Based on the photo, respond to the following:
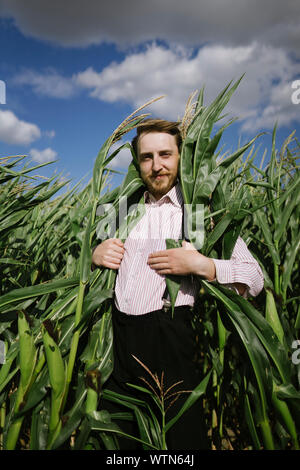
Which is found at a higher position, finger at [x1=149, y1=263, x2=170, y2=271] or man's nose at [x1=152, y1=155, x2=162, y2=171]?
man's nose at [x1=152, y1=155, x2=162, y2=171]

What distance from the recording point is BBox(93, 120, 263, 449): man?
1.25 metres

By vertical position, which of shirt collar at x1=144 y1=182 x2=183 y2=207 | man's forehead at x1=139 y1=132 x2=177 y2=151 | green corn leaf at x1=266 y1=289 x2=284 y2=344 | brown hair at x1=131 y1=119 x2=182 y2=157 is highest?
brown hair at x1=131 y1=119 x2=182 y2=157

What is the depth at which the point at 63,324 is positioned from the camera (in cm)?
131

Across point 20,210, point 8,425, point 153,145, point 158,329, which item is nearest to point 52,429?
point 8,425

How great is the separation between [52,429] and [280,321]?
3.58 feet

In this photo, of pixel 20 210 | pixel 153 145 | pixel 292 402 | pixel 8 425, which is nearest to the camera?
pixel 292 402

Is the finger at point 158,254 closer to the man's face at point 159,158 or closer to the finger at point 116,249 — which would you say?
the finger at point 116,249

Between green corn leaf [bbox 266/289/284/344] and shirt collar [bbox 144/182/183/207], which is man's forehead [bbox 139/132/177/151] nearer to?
shirt collar [bbox 144/182/183/207]

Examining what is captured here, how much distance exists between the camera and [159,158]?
1.43 m

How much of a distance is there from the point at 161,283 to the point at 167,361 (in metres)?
0.33

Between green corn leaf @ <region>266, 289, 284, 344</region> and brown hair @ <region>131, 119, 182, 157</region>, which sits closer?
green corn leaf @ <region>266, 289, 284, 344</region>

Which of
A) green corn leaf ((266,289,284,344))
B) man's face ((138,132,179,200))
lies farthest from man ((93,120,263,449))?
green corn leaf ((266,289,284,344))

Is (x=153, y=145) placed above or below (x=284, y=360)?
above
